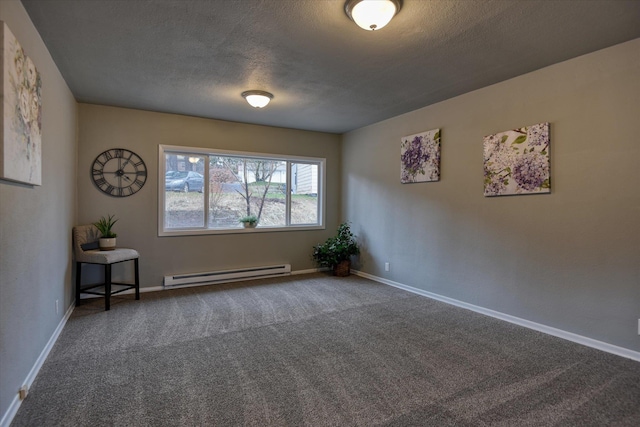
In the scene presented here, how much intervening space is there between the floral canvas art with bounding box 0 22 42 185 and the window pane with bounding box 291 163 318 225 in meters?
3.74

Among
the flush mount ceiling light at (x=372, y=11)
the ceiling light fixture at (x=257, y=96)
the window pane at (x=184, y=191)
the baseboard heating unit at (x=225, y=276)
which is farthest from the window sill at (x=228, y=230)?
the flush mount ceiling light at (x=372, y=11)

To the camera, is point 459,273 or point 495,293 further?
point 459,273

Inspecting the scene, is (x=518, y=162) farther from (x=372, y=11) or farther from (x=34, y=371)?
(x=34, y=371)

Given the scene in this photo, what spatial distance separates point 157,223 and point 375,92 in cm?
340

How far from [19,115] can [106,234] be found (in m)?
2.38

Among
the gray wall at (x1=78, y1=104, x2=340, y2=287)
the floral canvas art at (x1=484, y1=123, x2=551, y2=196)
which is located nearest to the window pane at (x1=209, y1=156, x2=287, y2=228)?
the gray wall at (x1=78, y1=104, x2=340, y2=287)

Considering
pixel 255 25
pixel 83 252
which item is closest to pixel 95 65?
pixel 255 25

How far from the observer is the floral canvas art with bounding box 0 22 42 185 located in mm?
1722

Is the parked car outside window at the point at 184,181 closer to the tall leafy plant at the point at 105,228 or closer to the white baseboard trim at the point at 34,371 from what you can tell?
the tall leafy plant at the point at 105,228

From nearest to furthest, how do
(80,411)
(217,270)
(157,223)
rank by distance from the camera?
(80,411), (157,223), (217,270)

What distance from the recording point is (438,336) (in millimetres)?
3033

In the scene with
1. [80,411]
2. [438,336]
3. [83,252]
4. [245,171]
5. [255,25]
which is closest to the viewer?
[80,411]

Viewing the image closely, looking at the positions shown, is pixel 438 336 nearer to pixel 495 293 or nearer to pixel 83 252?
pixel 495 293

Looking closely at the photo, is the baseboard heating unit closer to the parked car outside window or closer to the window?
the window
